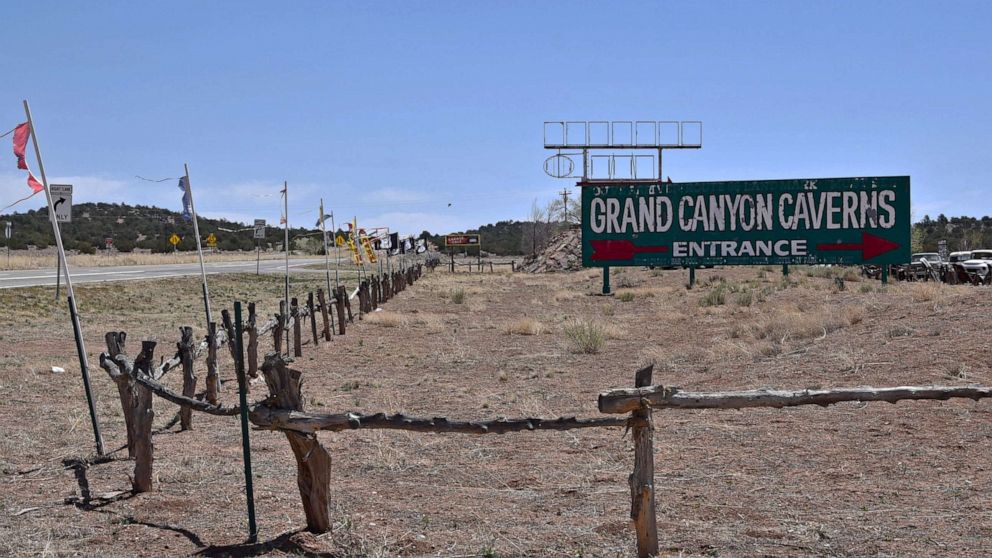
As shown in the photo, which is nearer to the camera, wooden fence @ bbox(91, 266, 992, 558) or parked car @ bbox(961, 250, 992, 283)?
wooden fence @ bbox(91, 266, 992, 558)

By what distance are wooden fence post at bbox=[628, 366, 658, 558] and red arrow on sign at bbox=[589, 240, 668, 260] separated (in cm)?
2335

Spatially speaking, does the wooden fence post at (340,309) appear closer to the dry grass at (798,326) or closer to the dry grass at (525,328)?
the dry grass at (525,328)

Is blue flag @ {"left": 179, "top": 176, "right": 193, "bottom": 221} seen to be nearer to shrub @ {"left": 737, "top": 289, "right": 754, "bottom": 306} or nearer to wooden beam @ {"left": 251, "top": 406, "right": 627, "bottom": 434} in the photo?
wooden beam @ {"left": 251, "top": 406, "right": 627, "bottom": 434}

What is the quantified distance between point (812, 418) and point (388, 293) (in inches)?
947

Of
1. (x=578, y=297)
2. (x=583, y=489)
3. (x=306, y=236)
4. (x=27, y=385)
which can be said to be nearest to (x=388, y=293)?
(x=578, y=297)

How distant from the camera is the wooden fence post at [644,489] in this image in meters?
5.75

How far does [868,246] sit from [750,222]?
10.9 feet

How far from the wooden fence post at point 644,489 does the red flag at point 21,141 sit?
23.1 feet

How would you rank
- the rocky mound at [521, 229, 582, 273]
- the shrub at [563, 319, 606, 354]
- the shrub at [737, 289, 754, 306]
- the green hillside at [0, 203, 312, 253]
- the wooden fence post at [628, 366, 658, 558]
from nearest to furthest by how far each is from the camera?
the wooden fence post at [628, 366, 658, 558]
the shrub at [563, 319, 606, 354]
the shrub at [737, 289, 754, 306]
the rocky mound at [521, 229, 582, 273]
the green hillside at [0, 203, 312, 253]

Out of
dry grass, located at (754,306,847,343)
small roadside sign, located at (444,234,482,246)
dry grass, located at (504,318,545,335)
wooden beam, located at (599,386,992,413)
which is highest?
small roadside sign, located at (444,234,482,246)

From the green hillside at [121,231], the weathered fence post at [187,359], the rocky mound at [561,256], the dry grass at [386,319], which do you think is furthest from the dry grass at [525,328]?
the green hillside at [121,231]

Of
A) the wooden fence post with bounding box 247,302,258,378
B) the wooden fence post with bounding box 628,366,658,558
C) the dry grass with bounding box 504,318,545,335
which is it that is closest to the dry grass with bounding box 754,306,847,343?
the dry grass with bounding box 504,318,545,335

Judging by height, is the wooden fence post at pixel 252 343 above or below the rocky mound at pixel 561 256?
below

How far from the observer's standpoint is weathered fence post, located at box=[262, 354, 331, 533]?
6.27 metres
